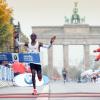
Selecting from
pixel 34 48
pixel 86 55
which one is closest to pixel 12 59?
pixel 34 48

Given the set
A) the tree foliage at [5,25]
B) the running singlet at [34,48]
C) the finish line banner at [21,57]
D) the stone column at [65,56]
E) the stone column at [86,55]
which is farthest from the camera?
the stone column at [65,56]

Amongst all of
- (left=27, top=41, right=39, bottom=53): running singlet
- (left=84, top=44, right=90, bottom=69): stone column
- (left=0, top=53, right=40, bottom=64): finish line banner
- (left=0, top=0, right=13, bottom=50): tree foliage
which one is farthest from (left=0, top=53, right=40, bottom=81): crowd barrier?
(left=84, top=44, right=90, bottom=69): stone column

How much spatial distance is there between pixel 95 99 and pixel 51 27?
100471mm

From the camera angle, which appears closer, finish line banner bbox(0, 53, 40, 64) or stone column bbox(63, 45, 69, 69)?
finish line banner bbox(0, 53, 40, 64)

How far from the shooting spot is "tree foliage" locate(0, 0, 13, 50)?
55.3m

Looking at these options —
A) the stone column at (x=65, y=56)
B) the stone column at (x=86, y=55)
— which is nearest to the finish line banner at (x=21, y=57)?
the stone column at (x=86, y=55)

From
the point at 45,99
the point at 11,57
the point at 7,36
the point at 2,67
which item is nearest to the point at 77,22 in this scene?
the point at 7,36

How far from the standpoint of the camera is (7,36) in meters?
62.3

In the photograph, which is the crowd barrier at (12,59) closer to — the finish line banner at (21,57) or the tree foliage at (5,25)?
the finish line banner at (21,57)

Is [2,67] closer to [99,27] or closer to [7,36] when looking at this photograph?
[7,36]

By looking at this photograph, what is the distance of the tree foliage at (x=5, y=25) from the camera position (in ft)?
182

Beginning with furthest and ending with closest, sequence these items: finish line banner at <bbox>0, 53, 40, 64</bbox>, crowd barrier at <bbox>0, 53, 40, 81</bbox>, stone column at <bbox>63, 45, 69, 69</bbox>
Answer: stone column at <bbox>63, 45, 69, 69</bbox> → crowd barrier at <bbox>0, 53, 40, 81</bbox> → finish line banner at <bbox>0, 53, 40, 64</bbox>

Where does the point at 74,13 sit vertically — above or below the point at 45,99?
above

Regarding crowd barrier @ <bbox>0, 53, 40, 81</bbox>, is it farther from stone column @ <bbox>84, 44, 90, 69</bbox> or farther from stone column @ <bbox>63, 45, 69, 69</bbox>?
stone column @ <bbox>63, 45, 69, 69</bbox>
